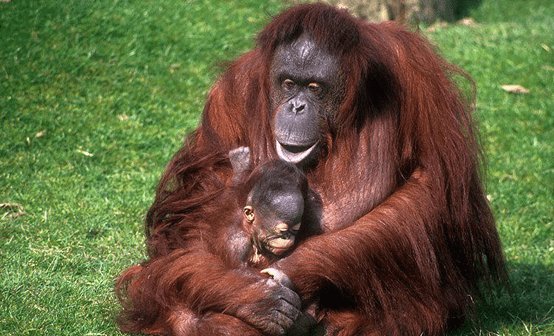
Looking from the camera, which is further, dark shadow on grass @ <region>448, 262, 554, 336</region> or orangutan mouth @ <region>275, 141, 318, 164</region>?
dark shadow on grass @ <region>448, 262, 554, 336</region>

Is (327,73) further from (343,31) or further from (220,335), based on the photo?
(220,335)

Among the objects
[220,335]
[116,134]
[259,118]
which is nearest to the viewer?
[220,335]

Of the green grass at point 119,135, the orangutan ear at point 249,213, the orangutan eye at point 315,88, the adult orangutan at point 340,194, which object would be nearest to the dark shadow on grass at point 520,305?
the green grass at point 119,135

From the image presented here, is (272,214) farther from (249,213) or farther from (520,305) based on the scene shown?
(520,305)

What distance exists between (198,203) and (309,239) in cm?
57

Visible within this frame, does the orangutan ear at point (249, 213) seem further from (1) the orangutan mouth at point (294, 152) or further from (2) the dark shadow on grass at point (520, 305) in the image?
(2) the dark shadow on grass at point (520, 305)

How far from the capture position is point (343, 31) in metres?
3.35

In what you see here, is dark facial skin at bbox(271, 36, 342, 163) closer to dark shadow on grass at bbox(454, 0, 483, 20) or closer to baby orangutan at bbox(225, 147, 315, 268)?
baby orangutan at bbox(225, 147, 315, 268)

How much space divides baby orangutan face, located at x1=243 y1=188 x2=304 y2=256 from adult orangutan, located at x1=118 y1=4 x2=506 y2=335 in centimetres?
7

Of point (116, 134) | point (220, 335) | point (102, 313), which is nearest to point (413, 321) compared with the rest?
point (220, 335)

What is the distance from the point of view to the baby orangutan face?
10.6ft

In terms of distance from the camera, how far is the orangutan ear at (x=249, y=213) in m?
3.34

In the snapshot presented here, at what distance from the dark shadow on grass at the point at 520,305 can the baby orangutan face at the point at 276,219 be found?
0.95 meters

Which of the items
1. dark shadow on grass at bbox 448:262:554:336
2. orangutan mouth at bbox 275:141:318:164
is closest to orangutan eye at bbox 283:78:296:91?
orangutan mouth at bbox 275:141:318:164
